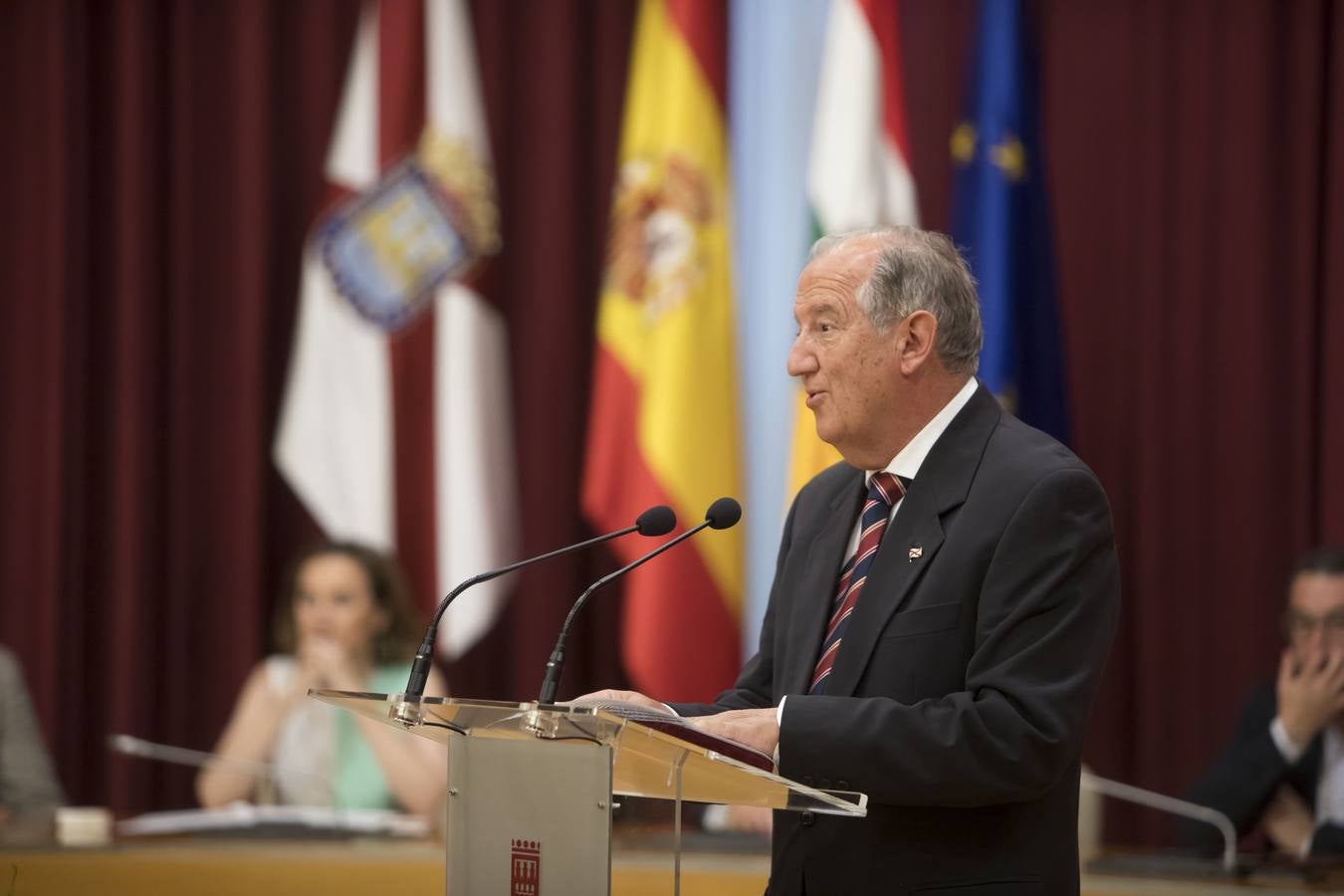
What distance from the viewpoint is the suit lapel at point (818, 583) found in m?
2.62

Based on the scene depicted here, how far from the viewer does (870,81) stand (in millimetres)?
5441

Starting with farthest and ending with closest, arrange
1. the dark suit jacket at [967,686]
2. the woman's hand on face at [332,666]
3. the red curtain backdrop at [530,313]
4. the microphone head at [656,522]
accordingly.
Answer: the red curtain backdrop at [530,313], the woman's hand on face at [332,666], the microphone head at [656,522], the dark suit jacket at [967,686]

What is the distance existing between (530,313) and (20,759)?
7.47 feet

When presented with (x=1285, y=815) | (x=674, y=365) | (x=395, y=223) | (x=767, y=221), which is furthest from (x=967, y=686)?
(x=395, y=223)

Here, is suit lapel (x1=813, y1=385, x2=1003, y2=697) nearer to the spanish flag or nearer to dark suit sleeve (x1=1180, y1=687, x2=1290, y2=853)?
dark suit sleeve (x1=1180, y1=687, x2=1290, y2=853)

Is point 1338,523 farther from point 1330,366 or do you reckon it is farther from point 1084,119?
point 1084,119

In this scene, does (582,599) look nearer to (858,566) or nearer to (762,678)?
(858,566)

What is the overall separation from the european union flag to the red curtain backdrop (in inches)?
10.9

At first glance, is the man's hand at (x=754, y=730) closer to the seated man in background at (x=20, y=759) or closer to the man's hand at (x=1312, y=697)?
the man's hand at (x=1312, y=697)

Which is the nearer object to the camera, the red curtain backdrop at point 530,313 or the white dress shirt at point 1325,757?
the white dress shirt at point 1325,757

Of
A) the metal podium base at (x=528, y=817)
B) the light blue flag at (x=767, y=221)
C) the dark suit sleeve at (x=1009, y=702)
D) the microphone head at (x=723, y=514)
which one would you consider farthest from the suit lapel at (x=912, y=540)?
the light blue flag at (x=767, y=221)

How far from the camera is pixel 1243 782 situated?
4.69 metres

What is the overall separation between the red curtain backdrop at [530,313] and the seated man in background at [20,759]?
1.07 m

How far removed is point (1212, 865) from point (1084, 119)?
2.90 metres
